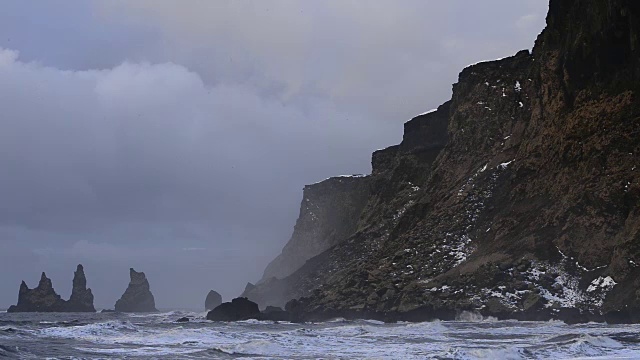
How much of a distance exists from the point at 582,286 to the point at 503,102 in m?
Answer: 31.5

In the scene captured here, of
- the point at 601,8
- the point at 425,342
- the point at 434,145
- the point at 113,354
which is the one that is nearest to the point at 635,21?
the point at 601,8

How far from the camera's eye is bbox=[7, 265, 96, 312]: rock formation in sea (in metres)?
164

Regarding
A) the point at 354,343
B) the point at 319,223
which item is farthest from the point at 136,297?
the point at 354,343

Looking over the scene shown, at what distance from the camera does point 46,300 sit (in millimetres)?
163875

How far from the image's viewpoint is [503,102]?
269ft

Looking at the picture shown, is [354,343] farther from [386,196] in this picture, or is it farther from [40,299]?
[40,299]

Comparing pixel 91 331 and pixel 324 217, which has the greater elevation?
pixel 324 217

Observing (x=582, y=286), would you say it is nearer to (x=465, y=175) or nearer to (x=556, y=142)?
(x=556, y=142)

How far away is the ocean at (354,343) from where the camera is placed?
1244 inches

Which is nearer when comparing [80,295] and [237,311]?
[237,311]

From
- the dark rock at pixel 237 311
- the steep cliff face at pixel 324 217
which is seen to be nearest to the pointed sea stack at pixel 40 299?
the steep cliff face at pixel 324 217

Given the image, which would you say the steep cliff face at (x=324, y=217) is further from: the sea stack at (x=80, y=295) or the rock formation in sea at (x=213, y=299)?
the sea stack at (x=80, y=295)

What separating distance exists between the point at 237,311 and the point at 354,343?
4750 cm

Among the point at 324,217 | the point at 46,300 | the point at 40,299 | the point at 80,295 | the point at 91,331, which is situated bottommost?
the point at 91,331
